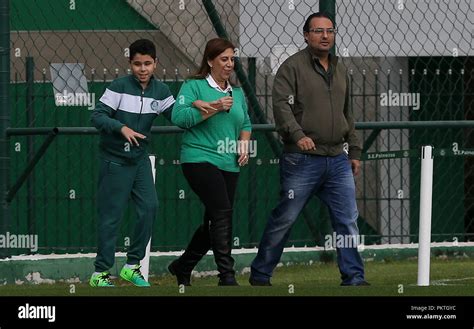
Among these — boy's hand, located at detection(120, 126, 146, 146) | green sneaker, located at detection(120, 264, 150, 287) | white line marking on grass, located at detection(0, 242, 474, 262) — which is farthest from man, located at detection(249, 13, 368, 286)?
white line marking on grass, located at detection(0, 242, 474, 262)

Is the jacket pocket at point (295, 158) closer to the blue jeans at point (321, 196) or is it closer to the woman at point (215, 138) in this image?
the blue jeans at point (321, 196)

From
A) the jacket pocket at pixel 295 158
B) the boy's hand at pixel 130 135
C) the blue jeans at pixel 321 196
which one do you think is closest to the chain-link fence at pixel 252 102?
the blue jeans at pixel 321 196

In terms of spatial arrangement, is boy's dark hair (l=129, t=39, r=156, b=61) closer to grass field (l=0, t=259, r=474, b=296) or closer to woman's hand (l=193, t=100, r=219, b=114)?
woman's hand (l=193, t=100, r=219, b=114)

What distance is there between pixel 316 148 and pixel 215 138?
26.7 inches

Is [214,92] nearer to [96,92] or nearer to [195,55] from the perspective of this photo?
[96,92]

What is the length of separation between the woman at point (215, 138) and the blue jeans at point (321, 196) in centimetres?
29

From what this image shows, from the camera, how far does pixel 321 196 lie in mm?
11383

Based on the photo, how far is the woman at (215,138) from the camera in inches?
435

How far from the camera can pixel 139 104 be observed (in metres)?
11.1

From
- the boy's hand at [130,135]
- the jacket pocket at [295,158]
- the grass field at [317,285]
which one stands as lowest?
the grass field at [317,285]

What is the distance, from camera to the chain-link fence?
46.1 feet

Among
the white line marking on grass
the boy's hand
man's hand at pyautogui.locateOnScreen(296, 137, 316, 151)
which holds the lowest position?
the white line marking on grass

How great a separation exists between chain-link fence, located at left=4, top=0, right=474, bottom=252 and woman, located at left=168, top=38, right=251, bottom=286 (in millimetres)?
1805
